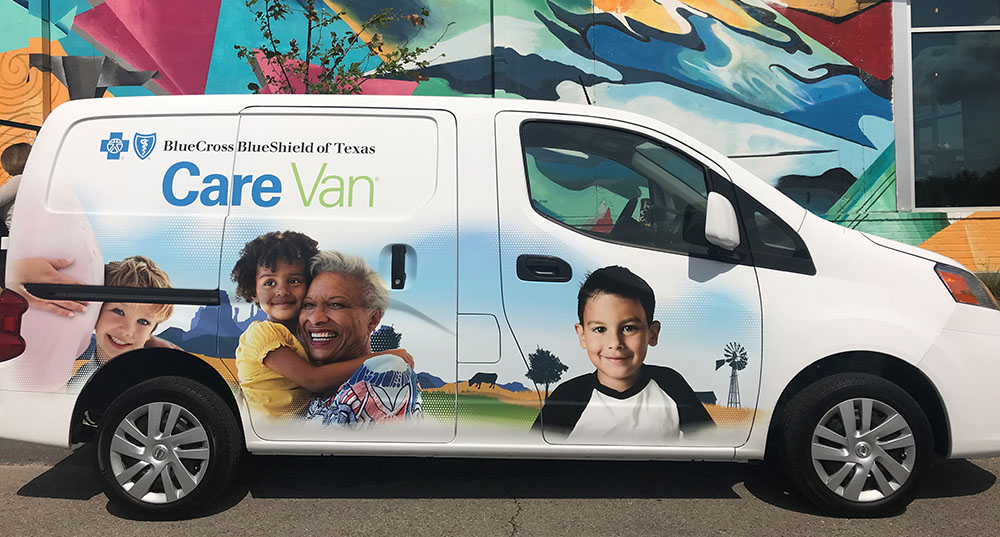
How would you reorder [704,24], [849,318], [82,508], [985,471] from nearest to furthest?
[849,318], [82,508], [985,471], [704,24]

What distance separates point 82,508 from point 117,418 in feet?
2.08

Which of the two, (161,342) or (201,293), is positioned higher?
(201,293)

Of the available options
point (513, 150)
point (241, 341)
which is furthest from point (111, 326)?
point (513, 150)

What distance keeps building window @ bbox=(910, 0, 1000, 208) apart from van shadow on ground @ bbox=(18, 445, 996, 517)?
6334 millimetres

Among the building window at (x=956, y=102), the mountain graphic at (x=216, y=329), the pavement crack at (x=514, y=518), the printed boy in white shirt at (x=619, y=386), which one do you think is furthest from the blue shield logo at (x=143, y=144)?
the building window at (x=956, y=102)

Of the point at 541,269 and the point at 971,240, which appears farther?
the point at 971,240

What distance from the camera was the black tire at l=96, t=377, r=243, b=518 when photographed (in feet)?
12.1

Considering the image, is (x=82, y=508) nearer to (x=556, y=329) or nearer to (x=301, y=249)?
(x=301, y=249)

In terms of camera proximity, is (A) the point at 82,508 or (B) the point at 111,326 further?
(A) the point at 82,508

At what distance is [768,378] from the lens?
3631 millimetres

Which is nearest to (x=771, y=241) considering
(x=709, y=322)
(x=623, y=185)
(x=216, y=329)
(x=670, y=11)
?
(x=709, y=322)

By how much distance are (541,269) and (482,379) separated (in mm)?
601

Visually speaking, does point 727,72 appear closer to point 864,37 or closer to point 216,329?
point 864,37

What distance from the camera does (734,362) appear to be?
363 centimetres
